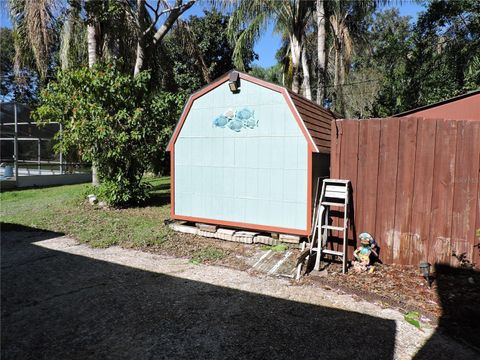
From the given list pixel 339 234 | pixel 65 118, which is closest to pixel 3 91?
pixel 65 118

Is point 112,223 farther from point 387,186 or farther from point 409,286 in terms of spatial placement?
point 409,286

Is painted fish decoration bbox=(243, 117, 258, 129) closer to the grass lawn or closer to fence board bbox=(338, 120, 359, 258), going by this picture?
fence board bbox=(338, 120, 359, 258)

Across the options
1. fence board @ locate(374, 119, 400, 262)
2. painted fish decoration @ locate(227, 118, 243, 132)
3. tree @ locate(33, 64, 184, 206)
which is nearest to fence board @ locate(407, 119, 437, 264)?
fence board @ locate(374, 119, 400, 262)

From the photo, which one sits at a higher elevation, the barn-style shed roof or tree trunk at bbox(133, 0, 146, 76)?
tree trunk at bbox(133, 0, 146, 76)

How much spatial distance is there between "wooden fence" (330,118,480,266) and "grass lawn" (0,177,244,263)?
7.77 ft

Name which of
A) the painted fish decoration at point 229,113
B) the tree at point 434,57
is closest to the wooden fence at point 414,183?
the painted fish decoration at point 229,113

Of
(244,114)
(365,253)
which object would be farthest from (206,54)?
(365,253)

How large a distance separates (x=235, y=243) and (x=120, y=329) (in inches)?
126

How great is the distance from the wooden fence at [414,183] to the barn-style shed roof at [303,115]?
0.70 meters

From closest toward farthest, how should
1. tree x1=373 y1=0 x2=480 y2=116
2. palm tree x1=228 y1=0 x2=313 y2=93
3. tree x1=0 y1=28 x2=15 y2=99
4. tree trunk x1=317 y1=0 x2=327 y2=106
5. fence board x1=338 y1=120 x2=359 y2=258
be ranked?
fence board x1=338 y1=120 x2=359 y2=258 < tree trunk x1=317 y1=0 x2=327 y2=106 < tree x1=373 y1=0 x2=480 y2=116 < palm tree x1=228 y1=0 x2=313 y2=93 < tree x1=0 y1=28 x2=15 y2=99

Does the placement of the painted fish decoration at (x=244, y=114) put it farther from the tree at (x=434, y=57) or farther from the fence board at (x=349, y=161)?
the tree at (x=434, y=57)

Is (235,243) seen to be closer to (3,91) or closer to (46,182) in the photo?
(46,182)

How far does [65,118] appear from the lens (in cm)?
864

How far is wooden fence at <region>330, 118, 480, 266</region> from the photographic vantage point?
430cm
